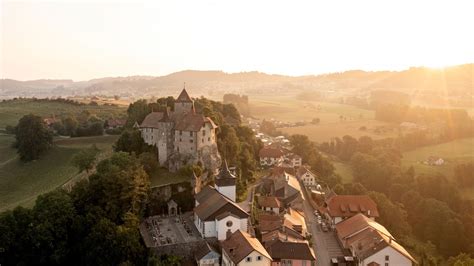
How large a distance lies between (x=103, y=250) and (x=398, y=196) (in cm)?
6262

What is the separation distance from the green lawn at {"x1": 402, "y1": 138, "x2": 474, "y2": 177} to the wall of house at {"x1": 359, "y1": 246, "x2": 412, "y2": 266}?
52.3 meters

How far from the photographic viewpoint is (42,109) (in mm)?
123688

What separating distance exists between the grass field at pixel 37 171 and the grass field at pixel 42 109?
23.7 metres


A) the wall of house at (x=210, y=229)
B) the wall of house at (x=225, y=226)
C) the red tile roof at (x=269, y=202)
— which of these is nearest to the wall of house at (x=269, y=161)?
the red tile roof at (x=269, y=202)

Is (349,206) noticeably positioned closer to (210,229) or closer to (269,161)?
(269,161)

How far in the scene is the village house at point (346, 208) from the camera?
63284 mm

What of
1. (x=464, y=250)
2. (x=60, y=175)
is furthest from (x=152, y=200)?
(x=464, y=250)

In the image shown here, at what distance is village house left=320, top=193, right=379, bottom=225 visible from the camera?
63.3m

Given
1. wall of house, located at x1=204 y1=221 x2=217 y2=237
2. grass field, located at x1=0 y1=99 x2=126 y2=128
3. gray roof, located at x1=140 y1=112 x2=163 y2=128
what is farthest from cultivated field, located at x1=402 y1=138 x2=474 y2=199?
grass field, located at x1=0 y1=99 x2=126 y2=128

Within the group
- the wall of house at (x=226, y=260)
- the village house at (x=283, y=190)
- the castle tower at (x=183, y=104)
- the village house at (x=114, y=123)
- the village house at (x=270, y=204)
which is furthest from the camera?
the village house at (x=114, y=123)

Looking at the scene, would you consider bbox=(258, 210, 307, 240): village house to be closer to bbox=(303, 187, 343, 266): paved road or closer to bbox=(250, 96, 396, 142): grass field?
bbox=(303, 187, 343, 266): paved road

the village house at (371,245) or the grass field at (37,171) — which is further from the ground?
the grass field at (37,171)

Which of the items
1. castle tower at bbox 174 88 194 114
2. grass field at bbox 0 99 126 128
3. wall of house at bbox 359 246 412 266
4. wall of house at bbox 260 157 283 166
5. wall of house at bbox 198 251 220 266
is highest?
castle tower at bbox 174 88 194 114

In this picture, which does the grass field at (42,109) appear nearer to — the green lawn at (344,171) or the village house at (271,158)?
the village house at (271,158)
